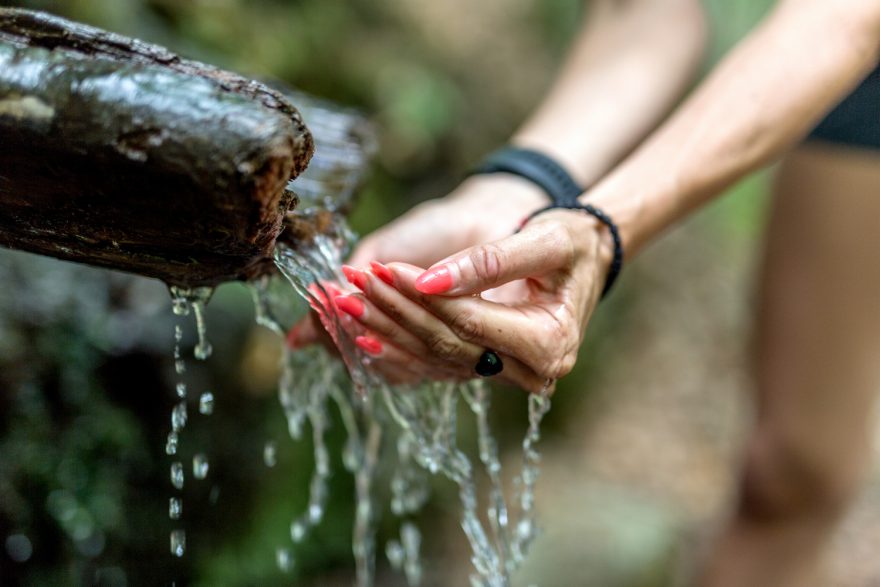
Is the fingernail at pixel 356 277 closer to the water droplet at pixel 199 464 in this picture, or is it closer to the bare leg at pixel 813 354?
the water droplet at pixel 199 464

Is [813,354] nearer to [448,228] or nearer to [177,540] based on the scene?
[448,228]

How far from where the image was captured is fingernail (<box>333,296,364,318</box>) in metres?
1.52

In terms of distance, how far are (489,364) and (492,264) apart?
0.73 feet

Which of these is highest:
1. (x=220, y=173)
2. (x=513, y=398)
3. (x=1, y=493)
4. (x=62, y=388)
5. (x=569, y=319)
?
(x=220, y=173)

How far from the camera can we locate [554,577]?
3.68 metres

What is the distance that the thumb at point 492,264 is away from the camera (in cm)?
137

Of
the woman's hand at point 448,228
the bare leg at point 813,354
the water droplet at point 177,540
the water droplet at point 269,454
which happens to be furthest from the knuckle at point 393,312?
the bare leg at point 813,354

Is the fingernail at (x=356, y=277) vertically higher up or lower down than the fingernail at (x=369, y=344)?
higher up

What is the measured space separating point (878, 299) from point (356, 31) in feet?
10.4

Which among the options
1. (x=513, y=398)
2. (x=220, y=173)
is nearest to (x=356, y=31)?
(x=513, y=398)

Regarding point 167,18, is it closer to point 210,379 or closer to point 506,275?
point 210,379

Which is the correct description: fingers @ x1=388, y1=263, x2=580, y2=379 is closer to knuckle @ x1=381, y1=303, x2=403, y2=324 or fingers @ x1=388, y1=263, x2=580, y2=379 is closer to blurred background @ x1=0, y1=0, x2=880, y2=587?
knuckle @ x1=381, y1=303, x2=403, y2=324

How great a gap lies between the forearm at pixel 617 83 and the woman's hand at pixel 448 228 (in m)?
0.22

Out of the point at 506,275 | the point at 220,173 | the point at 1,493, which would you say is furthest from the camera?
the point at 1,493
